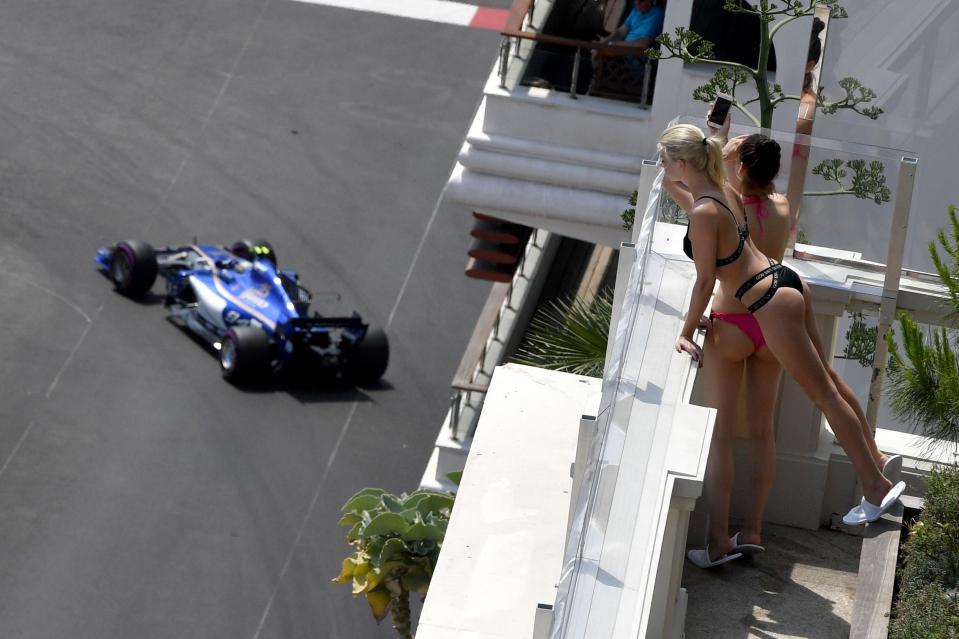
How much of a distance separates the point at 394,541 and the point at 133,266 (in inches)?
469

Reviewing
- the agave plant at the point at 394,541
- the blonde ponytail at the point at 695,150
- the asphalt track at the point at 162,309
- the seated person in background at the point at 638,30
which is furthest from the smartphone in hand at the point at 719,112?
the asphalt track at the point at 162,309

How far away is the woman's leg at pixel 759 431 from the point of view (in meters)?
5.29

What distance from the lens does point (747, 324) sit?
204 inches

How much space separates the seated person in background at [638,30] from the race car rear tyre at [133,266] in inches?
266

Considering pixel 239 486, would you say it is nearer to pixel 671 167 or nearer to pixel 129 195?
pixel 129 195

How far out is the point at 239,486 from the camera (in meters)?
14.6

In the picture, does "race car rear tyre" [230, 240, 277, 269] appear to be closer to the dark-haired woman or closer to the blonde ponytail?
the dark-haired woman

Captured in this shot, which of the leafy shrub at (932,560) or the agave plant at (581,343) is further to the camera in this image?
the agave plant at (581,343)

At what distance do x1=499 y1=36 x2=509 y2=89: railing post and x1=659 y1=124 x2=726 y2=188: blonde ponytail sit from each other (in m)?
7.56

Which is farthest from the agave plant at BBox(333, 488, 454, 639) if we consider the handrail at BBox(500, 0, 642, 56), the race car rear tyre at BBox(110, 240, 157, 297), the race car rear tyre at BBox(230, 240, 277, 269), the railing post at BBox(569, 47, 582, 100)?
the race car rear tyre at BBox(110, 240, 157, 297)

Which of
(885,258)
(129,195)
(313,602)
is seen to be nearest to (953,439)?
Result: (885,258)

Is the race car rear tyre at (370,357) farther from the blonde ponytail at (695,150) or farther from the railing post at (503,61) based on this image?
the blonde ponytail at (695,150)

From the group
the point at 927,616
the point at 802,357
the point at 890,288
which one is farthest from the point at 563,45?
the point at 927,616

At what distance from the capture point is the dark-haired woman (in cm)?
504
